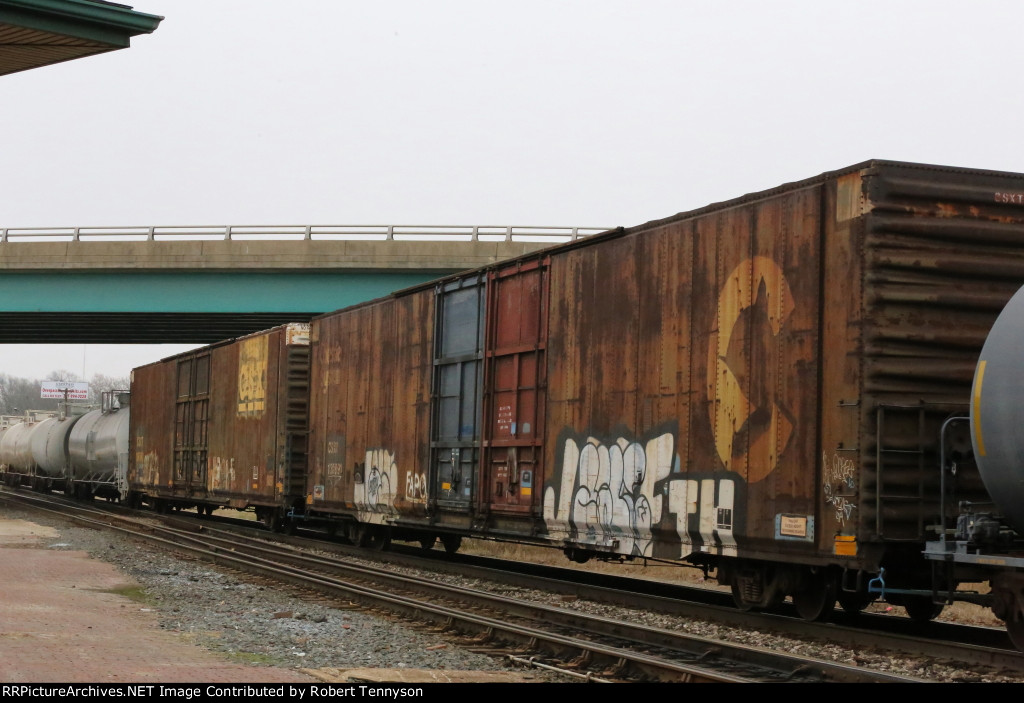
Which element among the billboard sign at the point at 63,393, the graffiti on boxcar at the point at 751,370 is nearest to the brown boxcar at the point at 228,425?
the graffiti on boxcar at the point at 751,370

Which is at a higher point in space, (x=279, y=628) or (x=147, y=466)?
(x=147, y=466)

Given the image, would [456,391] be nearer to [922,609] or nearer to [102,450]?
[922,609]

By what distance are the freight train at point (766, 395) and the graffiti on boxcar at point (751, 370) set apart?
0.07ft

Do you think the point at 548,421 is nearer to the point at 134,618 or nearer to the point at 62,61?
the point at 134,618

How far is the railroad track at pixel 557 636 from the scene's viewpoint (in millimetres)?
8969

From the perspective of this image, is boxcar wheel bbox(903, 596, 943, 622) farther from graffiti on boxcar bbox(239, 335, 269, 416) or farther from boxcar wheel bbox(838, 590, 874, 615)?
graffiti on boxcar bbox(239, 335, 269, 416)

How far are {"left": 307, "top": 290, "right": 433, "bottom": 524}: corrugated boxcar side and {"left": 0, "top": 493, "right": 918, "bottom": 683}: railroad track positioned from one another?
1636mm

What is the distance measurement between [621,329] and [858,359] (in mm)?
3837

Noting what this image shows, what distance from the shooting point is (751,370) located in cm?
1104

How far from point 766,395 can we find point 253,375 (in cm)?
1708

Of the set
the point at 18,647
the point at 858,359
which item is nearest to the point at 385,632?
the point at 18,647

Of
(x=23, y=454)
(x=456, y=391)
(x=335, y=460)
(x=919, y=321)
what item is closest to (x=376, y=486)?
(x=335, y=460)

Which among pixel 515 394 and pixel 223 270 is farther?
pixel 223 270

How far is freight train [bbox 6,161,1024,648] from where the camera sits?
31.5 ft
